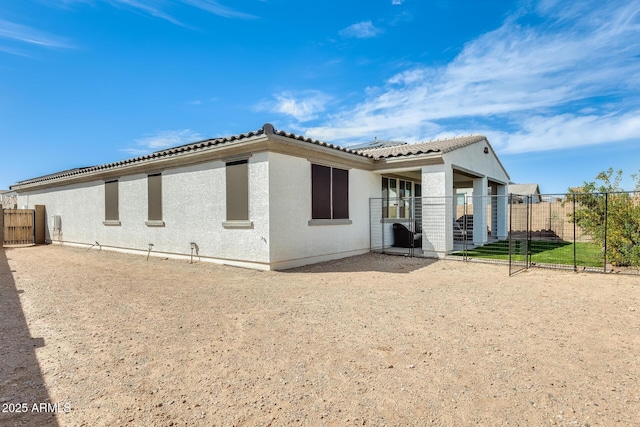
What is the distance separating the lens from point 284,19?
10.0m

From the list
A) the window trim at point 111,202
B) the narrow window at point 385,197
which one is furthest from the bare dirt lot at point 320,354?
the window trim at point 111,202

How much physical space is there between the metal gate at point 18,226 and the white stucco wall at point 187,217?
4.42 metres

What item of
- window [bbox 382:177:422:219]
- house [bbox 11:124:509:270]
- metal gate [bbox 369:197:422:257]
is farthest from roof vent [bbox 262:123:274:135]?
window [bbox 382:177:422:219]

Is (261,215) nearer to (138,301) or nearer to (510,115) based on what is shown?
(138,301)

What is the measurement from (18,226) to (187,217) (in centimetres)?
1301

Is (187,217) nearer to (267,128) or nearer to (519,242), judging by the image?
(267,128)

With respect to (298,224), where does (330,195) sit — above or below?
above

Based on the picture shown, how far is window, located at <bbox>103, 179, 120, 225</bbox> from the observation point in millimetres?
12836

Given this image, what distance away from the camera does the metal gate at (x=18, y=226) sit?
16.1 meters

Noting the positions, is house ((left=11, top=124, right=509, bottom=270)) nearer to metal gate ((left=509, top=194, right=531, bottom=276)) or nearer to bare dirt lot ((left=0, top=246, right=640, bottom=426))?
metal gate ((left=509, top=194, right=531, bottom=276))

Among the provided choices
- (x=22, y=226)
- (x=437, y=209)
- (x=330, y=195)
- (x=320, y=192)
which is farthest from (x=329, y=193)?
(x=22, y=226)

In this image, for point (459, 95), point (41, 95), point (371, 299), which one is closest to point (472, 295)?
point (371, 299)

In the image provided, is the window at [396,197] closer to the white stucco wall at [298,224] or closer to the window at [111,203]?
the white stucco wall at [298,224]

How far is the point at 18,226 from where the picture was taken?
54.2 ft
